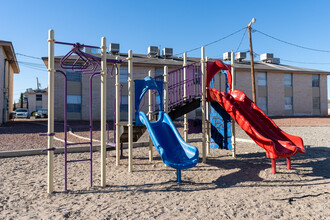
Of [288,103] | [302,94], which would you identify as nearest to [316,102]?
[302,94]

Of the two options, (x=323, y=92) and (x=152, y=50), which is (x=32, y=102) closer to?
(x=152, y=50)

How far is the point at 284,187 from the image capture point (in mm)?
4988

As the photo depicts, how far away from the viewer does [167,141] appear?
623cm

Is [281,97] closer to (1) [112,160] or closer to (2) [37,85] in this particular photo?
(1) [112,160]

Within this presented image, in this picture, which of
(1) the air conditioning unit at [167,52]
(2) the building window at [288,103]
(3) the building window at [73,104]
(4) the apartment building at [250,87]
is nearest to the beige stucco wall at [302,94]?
(4) the apartment building at [250,87]

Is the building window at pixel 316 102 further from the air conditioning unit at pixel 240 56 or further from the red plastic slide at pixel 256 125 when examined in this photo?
the red plastic slide at pixel 256 125

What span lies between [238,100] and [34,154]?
7.20m

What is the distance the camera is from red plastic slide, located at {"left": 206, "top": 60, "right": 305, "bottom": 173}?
6004 mm

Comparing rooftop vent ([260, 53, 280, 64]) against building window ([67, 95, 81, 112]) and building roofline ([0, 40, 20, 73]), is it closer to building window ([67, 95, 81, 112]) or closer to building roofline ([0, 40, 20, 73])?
building window ([67, 95, 81, 112])

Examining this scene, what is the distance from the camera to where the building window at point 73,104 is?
2333cm

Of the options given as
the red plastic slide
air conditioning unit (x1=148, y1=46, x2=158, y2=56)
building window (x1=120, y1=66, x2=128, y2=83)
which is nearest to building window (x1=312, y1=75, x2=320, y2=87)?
air conditioning unit (x1=148, y1=46, x2=158, y2=56)

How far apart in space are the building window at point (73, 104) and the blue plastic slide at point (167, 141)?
18.2 metres

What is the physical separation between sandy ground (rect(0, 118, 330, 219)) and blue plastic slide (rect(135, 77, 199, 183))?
484 millimetres

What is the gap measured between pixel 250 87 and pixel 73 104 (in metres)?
19.4
